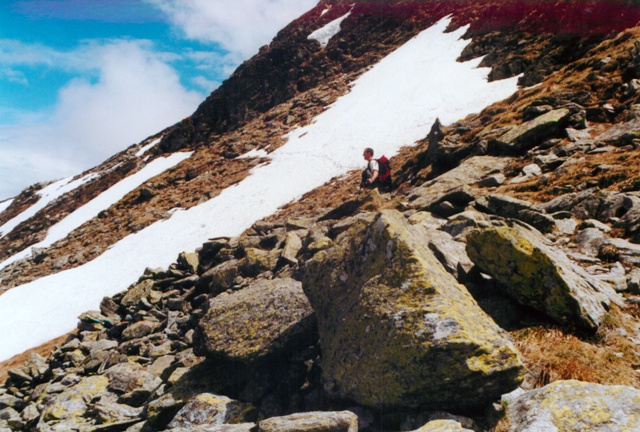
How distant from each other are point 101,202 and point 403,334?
4626 centimetres

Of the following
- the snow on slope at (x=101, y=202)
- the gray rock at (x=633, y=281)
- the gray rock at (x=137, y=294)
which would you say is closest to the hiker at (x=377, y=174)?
the gray rock at (x=633, y=281)

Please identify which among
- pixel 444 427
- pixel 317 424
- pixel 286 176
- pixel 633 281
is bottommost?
pixel 633 281

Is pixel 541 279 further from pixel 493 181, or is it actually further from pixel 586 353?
pixel 493 181

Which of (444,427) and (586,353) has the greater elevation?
(444,427)

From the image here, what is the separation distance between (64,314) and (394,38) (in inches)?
2130

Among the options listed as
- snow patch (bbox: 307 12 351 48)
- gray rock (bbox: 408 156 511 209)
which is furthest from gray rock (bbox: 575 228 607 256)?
snow patch (bbox: 307 12 351 48)

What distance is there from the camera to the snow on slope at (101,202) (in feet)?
122

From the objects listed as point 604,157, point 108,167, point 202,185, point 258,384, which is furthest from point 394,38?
point 258,384

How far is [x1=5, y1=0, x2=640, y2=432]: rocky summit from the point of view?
4.75 meters

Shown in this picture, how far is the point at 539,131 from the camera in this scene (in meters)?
14.8

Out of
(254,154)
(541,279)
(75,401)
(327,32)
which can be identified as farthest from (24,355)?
(327,32)

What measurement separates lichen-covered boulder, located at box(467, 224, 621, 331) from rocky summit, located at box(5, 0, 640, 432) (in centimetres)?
3

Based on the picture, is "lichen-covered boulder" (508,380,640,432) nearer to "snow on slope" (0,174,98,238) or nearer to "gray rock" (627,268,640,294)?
"gray rock" (627,268,640,294)

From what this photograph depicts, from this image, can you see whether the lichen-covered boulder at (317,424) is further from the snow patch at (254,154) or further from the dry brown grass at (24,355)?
the snow patch at (254,154)
